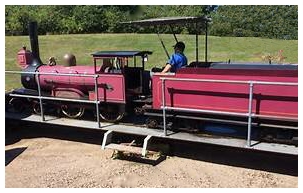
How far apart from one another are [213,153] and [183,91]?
5.04 feet

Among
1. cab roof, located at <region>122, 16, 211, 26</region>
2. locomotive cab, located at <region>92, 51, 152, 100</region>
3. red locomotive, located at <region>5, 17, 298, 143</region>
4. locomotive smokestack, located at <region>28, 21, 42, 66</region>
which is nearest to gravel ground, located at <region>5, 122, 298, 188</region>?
red locomotive, located at <region>5, 17, 298, 143</region>

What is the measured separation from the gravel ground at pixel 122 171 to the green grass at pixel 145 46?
13.6 metres

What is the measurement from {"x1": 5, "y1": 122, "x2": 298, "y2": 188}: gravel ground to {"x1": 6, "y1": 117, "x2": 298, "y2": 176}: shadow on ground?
4cm

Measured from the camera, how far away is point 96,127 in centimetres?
860

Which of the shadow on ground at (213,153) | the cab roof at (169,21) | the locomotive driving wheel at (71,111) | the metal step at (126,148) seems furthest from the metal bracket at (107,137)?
the cab roof at (169,21)

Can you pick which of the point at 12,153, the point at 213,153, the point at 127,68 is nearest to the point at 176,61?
the point at 127,68

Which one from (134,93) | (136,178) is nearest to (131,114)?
(134,93)

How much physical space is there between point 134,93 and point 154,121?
90 centimetres

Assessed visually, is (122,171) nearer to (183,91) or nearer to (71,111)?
(183,91)

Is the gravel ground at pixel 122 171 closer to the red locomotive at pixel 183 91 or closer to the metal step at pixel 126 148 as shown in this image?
the metal step at pixel 126 148

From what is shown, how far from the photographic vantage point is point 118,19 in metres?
31.7

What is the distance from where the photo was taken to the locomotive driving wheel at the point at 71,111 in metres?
9.42

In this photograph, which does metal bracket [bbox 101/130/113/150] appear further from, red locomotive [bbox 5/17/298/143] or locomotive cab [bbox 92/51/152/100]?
locomotive cab [bbox 92/51/152/100]

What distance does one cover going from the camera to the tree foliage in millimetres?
29844
